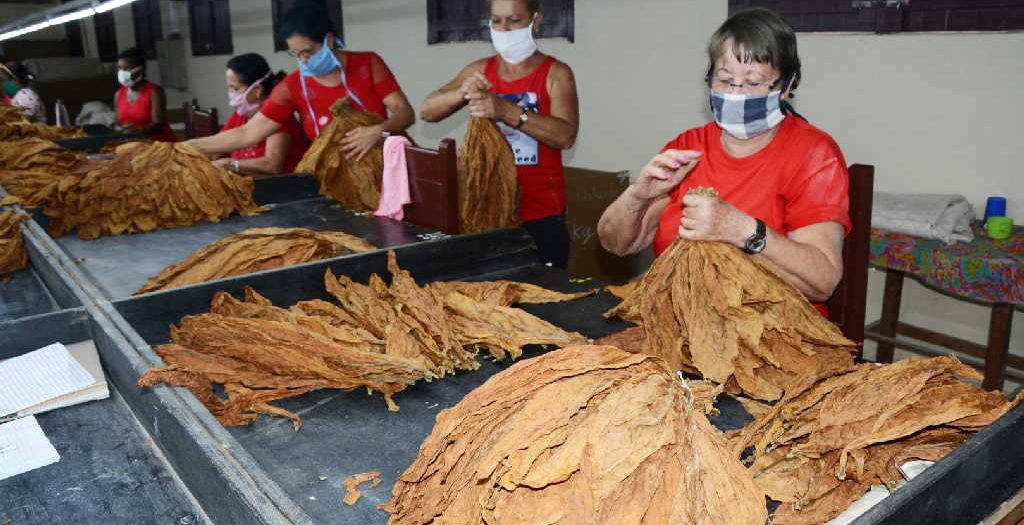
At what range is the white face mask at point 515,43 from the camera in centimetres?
290

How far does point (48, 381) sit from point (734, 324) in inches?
55.3

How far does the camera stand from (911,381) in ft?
3.84

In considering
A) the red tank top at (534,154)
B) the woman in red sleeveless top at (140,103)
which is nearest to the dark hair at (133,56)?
the woman in red sleeveless top at (140,103)

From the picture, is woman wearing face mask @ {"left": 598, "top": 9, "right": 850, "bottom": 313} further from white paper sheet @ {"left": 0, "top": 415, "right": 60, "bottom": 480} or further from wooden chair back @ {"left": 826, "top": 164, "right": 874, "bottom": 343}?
white paper sheet @ {"left": 0, "top": 415, "right": 60, "bottom": 480}

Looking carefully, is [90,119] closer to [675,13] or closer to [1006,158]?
[675,13]

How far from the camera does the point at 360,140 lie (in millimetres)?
3186

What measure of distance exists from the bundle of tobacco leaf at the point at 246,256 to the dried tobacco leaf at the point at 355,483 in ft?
3.54

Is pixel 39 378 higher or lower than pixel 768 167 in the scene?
lower

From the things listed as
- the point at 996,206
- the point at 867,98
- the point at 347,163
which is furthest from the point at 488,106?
the point at 996,206

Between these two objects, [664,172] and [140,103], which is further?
[140,103]

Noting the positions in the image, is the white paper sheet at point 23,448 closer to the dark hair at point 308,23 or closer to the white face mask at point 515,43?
the white face mask at point 515,43

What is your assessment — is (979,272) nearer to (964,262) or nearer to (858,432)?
(964,262)

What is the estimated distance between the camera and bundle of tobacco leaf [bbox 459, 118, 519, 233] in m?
2.62

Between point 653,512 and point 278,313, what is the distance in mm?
1124
